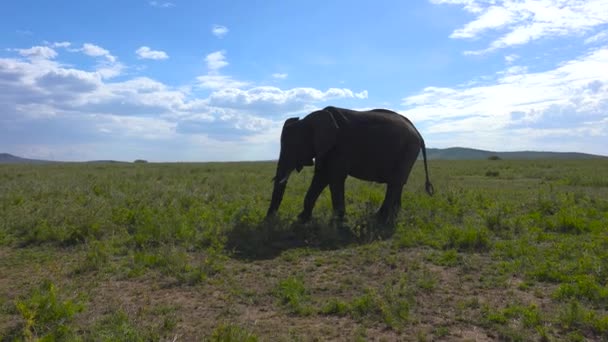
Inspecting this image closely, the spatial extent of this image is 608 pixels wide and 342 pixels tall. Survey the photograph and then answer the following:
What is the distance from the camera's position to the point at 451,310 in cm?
583

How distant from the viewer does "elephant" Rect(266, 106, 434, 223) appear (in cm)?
1071

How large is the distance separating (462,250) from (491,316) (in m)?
3.25

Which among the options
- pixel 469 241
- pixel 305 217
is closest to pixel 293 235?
pixel 305 217

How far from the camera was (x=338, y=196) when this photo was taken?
10930 millimetres

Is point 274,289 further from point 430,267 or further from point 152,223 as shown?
point 152,223

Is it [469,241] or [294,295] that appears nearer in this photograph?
[294,295]

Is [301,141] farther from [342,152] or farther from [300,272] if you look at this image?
[300,272]

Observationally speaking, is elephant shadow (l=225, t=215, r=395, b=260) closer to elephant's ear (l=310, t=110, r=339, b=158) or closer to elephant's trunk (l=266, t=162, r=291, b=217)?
elephant's trunk (l=266, t=162, r=291, b=217)

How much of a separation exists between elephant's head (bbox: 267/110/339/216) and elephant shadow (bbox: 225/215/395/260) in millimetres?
886

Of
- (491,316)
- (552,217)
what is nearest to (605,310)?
(491,316)

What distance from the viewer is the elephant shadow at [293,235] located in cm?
888

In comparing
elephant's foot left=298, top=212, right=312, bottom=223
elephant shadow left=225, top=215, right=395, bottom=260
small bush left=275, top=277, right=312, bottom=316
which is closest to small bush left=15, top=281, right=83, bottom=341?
small bush left=275, top=277, right=312, bottom=316

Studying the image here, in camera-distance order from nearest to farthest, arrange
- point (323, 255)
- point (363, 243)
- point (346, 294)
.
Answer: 1. point (346, 294)
2. point (323, 255)
3. point (363, 243)

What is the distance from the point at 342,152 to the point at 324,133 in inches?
26.2
